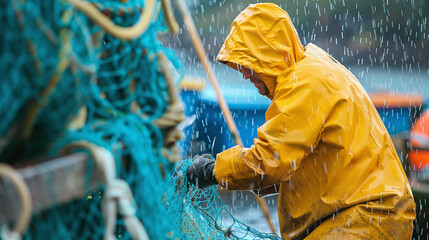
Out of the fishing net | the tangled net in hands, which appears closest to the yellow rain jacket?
the tangled net in hands

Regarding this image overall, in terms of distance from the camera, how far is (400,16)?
14555mm

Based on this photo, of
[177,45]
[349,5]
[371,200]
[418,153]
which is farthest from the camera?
[349,5]

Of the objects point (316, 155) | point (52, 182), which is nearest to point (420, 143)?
point (316, 155)

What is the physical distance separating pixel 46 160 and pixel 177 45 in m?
10.4

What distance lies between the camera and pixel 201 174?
10.1 ft

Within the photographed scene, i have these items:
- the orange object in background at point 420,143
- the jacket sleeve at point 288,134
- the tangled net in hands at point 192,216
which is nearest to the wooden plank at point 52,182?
the tangled net in hands at point 192,216

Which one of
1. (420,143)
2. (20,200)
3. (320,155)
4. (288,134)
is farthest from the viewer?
(420,143)

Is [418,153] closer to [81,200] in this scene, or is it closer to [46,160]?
[81,200]

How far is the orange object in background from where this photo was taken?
507 centimetres

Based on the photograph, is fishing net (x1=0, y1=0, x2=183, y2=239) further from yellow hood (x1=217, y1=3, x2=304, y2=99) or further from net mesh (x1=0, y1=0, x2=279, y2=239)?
yellow hood (x1=217, y1=3, x2=304, y2=99)

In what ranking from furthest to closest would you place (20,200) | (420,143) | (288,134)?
(420,143), (288,134), (20,200)

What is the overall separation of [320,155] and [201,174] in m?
0.71

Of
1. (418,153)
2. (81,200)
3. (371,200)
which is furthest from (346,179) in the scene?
(418,153)

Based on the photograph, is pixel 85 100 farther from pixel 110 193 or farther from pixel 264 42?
pixel 264 42
